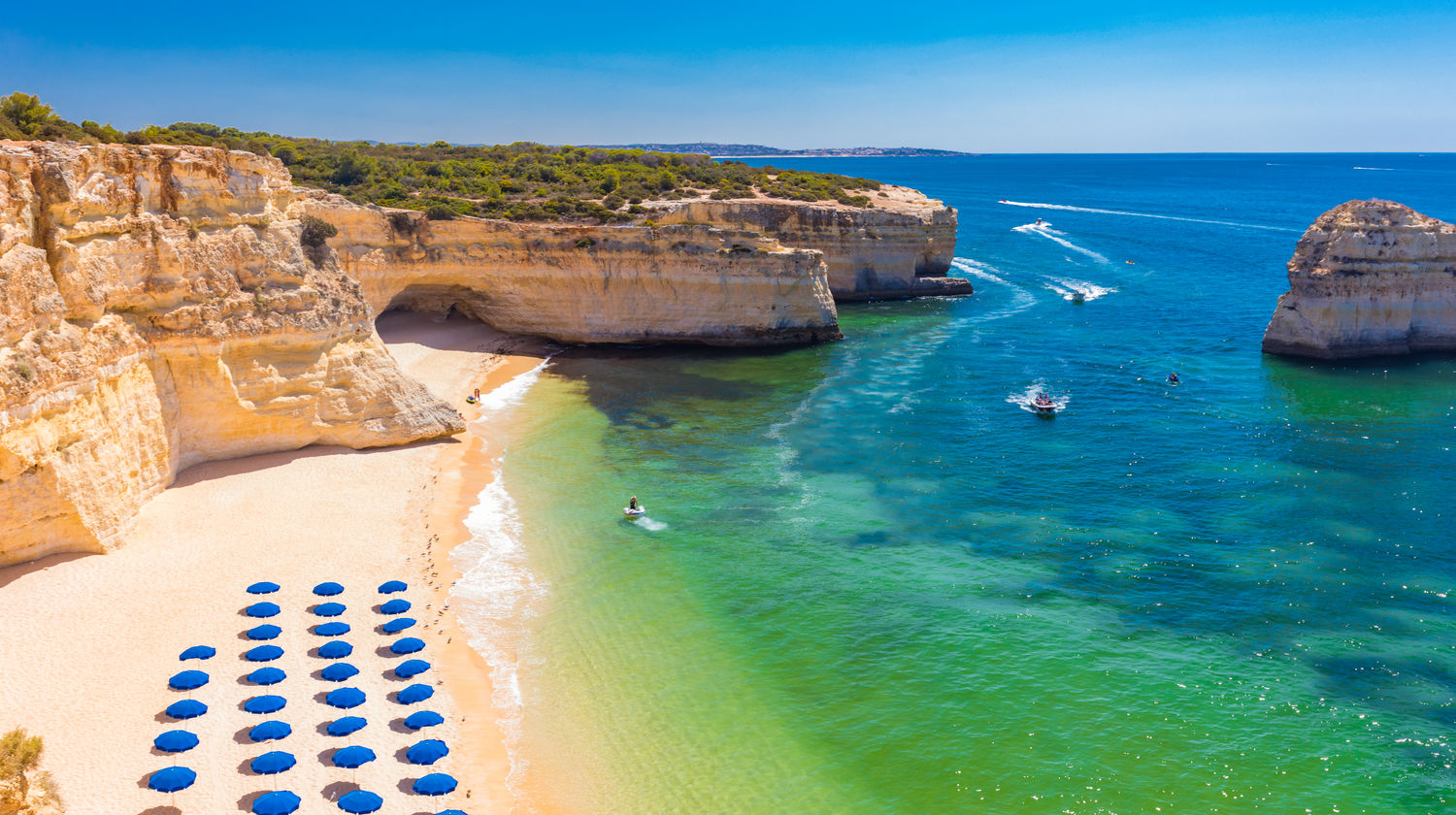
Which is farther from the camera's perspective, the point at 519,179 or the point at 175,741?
the point at 519,179

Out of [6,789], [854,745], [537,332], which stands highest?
[537,332]

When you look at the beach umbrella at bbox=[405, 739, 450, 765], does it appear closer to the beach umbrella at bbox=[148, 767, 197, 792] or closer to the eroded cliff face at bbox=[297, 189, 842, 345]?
the beach umbrella at bbox=[148, 767, 197, 792]

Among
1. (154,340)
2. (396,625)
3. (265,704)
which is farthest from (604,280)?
(265,704)

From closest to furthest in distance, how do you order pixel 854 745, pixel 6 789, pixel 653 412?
pixel 6 789 → pixel 854 745 → pixel 653 412

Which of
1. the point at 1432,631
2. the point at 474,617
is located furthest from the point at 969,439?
the point at 474,617

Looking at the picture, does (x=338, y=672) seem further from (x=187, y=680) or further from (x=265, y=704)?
(x=187, y=680)

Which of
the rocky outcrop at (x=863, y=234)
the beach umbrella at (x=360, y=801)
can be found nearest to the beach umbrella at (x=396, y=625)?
the beach umbrella at (x=360, y=801)

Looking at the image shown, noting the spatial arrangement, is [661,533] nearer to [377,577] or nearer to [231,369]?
[377,577]
